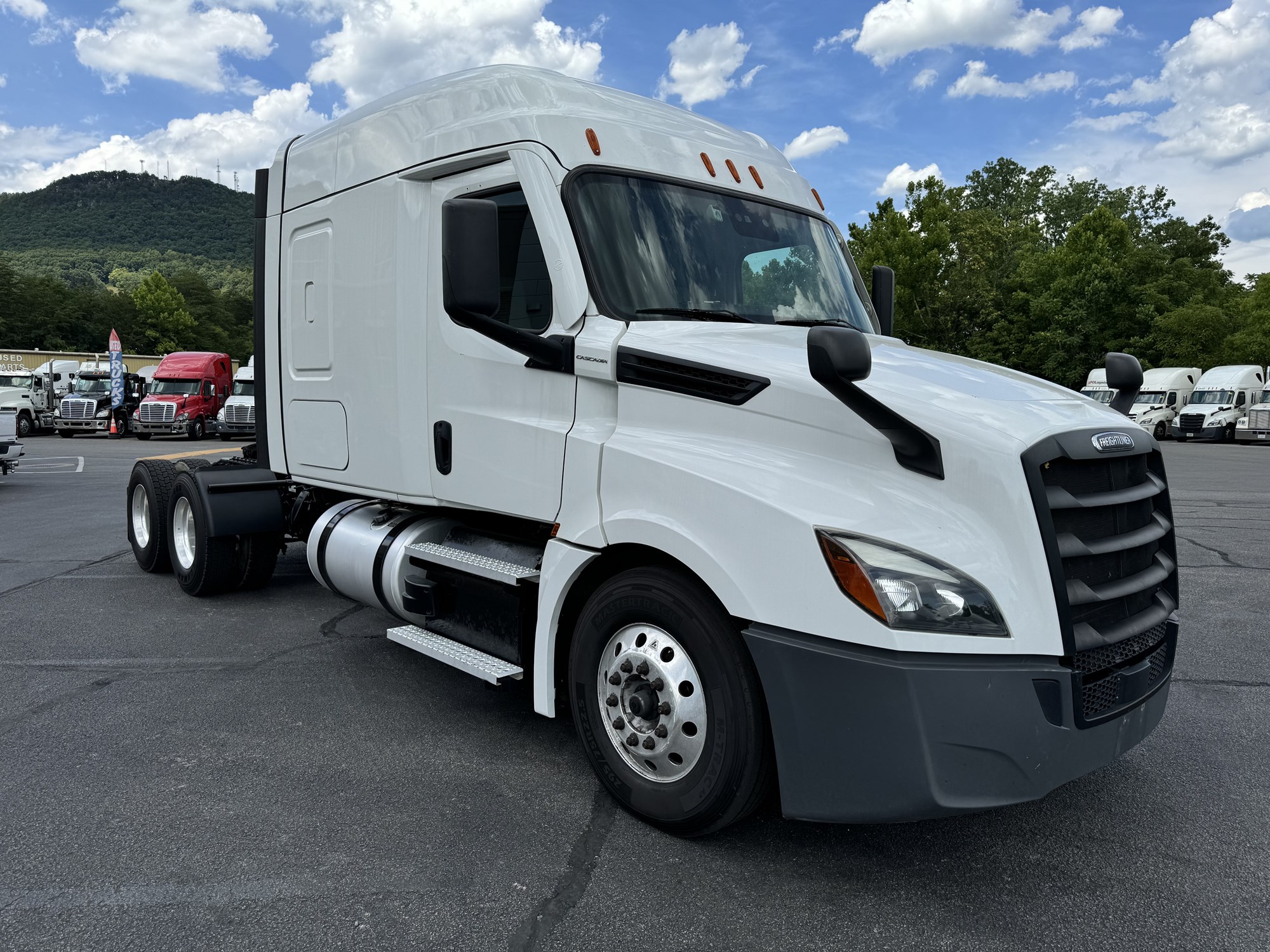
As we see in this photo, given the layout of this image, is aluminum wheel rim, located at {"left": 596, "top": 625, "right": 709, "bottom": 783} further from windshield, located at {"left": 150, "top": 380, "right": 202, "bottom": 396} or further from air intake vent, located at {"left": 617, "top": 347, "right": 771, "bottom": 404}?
windshield, located at {"left": 150, "top": 380, "right": 202, "bottom": 396}

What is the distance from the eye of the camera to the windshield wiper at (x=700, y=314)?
3.78m

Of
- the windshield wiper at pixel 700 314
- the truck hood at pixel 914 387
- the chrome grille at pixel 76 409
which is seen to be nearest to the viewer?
the truck hood at pixel 914 387

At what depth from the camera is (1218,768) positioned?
4109mm

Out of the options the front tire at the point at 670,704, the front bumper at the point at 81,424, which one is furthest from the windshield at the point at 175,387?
the front tire at the point at 670,704

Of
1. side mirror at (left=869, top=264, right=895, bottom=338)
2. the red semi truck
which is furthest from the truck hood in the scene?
the red semi truck

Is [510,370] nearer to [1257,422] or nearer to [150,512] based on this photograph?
[150,512]

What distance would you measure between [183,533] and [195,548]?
→ 439 mm

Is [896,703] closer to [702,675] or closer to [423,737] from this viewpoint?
[702,675]

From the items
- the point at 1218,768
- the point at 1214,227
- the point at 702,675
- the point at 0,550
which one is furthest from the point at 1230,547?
the point at 1214,227

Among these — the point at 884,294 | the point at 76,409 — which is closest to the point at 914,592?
the point at 884,294

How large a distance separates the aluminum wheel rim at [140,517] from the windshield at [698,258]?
5.65 meters

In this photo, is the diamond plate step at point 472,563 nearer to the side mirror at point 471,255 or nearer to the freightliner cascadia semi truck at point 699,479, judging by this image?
the freightliner cascadia semi truck at point 699,479

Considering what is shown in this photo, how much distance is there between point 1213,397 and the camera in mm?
37094

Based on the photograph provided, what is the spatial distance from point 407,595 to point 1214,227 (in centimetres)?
7116
